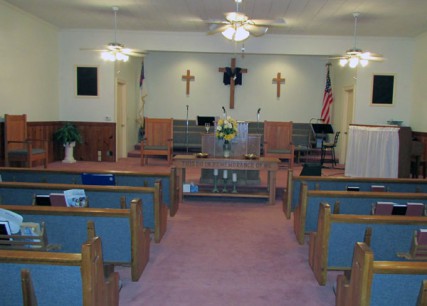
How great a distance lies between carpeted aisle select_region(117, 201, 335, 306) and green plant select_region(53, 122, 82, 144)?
4.90 meters

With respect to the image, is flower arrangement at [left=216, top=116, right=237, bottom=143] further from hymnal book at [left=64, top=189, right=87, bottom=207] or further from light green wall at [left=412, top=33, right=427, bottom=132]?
light green wall at [left=412, top=33, right=427, bottom=132]

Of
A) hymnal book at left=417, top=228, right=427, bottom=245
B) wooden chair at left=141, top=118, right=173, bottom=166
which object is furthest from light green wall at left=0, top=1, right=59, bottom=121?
hymnal book at left=417, top=228, right=427, bottom=245

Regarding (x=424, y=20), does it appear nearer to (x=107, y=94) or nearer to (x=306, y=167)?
(x=306, y=167)

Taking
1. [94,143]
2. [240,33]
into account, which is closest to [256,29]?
[240,33]

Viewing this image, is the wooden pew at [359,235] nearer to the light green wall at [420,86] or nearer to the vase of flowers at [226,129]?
the vase of flowers at [226,129]

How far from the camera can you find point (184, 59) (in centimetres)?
1265

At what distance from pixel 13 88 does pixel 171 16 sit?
342 cm

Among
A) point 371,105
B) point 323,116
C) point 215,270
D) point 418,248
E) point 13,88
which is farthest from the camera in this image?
point 323,116

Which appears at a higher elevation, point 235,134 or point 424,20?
point 424,20

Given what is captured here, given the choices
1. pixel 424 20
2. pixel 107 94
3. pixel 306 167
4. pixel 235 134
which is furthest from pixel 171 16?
pixel 424 20

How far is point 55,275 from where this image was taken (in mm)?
1963

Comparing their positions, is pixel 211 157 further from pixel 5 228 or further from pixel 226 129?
pixel 5 228

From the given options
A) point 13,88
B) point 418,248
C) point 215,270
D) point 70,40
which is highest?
point 70,40

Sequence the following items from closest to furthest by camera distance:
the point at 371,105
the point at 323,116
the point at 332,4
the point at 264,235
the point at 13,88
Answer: the point at 264,235 < the point at 332,4 < the point at 13,88 < the point at 371,105 < the point at 323,116
